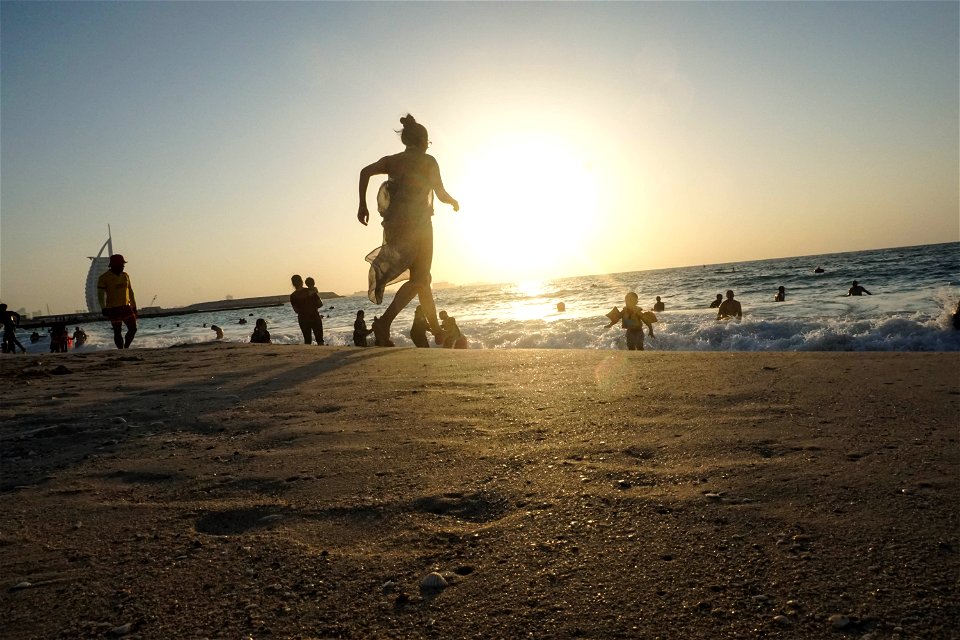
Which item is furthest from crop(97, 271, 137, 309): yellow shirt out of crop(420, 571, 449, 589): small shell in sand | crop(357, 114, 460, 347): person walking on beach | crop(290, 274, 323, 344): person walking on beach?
crop(420, 571, 449, 589): small shell in sand

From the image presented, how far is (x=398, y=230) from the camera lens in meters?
Answer: 6.20

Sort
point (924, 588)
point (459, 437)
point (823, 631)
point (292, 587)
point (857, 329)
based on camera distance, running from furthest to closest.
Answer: point (857, 329) < point (459, 437) < point (292, 587) < point (924, 588) < point (823, 631)

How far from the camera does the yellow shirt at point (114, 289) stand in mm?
8156

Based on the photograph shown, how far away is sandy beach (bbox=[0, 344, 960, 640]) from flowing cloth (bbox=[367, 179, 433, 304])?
9.76 ft

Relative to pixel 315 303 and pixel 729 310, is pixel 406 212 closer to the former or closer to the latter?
pixel 315 303

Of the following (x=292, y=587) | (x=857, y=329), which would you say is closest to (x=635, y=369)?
(x=292, y=587)

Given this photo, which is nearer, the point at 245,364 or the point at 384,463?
the point at 384,463

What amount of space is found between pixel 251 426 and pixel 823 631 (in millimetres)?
2483

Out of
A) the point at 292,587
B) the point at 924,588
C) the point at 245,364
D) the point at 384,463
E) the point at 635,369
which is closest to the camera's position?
the point at 924,588

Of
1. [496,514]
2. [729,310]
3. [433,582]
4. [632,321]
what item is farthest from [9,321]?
[729,310]

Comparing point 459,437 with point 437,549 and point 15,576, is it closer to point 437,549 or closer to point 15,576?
point 437,549

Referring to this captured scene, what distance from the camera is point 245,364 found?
5.18 m

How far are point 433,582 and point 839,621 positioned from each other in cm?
86

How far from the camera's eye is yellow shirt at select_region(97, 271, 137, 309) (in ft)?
26.8
